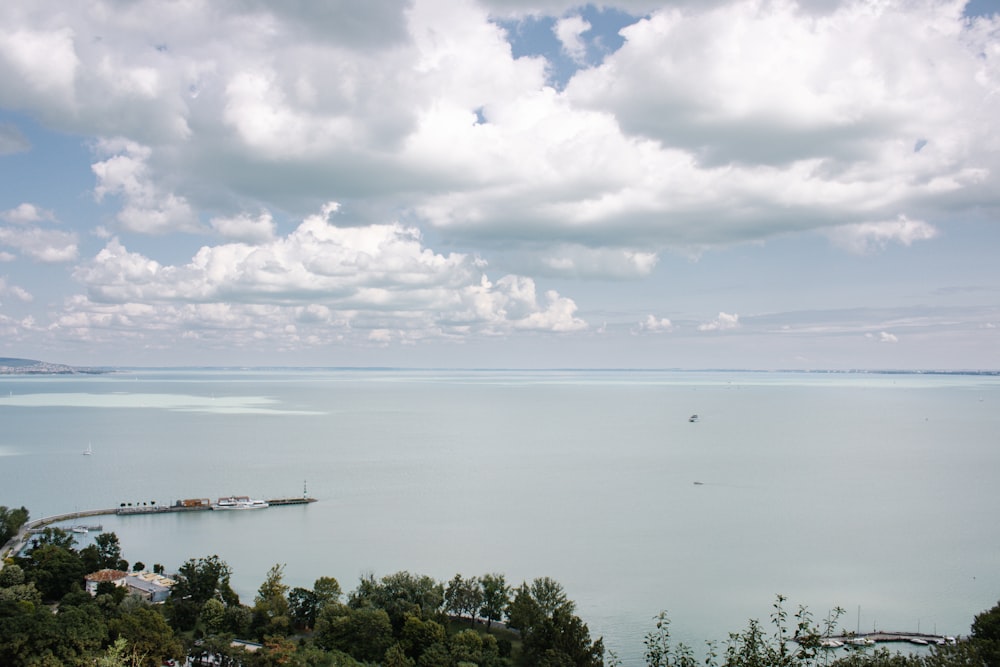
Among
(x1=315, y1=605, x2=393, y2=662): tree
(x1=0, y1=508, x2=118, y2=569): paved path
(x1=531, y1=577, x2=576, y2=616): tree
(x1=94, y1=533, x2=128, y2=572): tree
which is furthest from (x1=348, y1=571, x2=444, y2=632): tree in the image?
(x1=0, y1=508, x2=118, y2=569): paved path

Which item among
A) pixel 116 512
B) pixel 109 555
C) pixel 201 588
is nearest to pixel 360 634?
pixel 201 588

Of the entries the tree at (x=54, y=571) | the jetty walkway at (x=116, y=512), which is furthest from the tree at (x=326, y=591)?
the jetty walkway at (x=116, y=512)

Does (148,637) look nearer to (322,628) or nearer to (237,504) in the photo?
(322,628)

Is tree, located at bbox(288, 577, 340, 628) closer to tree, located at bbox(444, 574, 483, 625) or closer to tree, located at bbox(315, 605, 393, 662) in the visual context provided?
tree, located at bbox(315, 605, 393, 662)

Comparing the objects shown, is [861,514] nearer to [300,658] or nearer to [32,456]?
[300,658]

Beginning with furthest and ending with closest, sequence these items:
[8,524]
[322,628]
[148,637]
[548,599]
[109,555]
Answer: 1. [8,524]
2. [109,555]
3. [548,599]
4. [322,628]
5. [148,637]

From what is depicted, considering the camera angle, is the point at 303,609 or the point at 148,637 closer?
the point at 148,637
